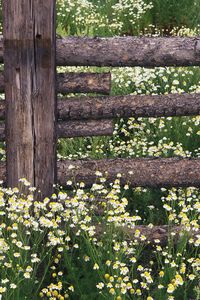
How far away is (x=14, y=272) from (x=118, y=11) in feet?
25.3

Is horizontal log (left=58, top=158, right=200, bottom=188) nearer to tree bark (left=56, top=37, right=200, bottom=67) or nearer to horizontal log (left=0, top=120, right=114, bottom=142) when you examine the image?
horizontal log (left=0, top=120, right=114, bottom=142)

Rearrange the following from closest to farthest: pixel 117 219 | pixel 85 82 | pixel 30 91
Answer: pixel 117 219 < pixel 30 91 < pixel 85 82

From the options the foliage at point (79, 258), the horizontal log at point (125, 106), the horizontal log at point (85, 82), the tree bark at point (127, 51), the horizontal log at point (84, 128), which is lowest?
the foliage at point (79, 258)

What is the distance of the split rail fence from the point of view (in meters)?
3.92

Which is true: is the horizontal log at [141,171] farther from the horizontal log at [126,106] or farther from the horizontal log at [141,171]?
the horizontal log at [126,106]

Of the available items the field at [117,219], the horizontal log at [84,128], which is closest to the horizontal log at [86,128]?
the horizontal log at [84,128]

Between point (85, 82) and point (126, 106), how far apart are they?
1.31ft

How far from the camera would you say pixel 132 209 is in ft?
17.3

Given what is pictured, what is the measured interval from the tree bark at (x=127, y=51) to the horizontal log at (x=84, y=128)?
684 mm

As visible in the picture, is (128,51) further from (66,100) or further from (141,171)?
(141,171)

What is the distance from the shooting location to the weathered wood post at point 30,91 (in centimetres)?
387

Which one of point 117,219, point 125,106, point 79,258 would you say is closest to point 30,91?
point 117,219

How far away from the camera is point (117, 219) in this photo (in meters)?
3.75

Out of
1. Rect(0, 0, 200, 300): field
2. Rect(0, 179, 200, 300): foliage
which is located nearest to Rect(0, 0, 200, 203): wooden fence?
Rect(0, 0, 200, 300): field
